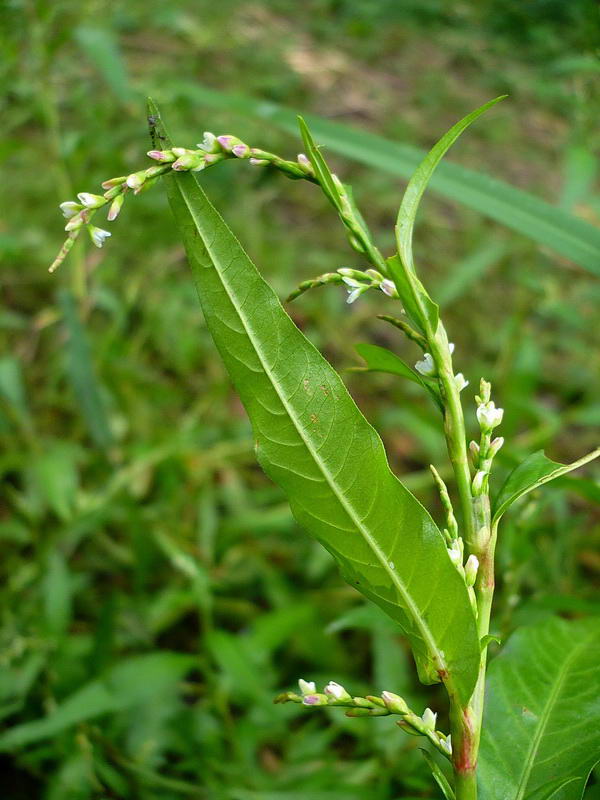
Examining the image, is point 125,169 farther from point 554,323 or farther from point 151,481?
point 554,323

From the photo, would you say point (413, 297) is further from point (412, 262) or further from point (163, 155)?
point (163, 155)

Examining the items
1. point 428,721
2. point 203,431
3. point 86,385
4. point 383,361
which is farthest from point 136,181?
point 203,431

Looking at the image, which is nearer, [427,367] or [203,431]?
[427,367]

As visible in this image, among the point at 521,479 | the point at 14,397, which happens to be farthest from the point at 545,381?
the point at 521,479

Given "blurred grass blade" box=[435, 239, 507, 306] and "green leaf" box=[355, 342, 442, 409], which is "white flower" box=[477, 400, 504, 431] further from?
"blurred grass blade" box=[435, 239, 507, 306]

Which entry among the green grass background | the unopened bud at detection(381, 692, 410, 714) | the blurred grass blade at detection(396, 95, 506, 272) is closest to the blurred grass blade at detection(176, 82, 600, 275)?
the green grass background

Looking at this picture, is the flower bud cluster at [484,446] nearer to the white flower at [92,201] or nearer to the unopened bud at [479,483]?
the unopened bud at [479,483]

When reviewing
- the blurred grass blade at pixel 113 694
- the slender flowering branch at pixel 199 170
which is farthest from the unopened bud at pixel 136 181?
the blurred grass blade at pixel 113 694
